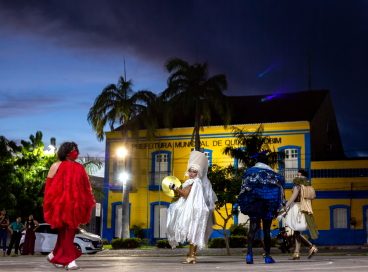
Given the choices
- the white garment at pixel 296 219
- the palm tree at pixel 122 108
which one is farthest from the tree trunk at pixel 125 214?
the white garment at pixel 296 219

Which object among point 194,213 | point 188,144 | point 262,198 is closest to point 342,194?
point 188,144

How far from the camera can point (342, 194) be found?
105 ft

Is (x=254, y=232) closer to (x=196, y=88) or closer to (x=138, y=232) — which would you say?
(x=196, y=88)

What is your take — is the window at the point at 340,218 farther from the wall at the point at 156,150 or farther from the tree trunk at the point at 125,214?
the tree trunk at the point at 125,214

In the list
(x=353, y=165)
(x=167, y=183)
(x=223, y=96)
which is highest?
(x=223, y=96)

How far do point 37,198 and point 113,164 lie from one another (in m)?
9.17

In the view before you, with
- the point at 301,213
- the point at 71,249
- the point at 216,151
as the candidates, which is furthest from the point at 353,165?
the point at 71,249

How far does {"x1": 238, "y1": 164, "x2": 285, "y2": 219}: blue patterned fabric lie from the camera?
853cm

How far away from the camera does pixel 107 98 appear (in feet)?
108

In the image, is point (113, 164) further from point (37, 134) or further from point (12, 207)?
point (12, 207)

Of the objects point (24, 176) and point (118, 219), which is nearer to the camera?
point (24, 176)

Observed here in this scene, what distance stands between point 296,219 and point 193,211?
8.21ft

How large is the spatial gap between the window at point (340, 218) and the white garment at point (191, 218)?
80.1 ft

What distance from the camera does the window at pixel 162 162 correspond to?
120 ft
